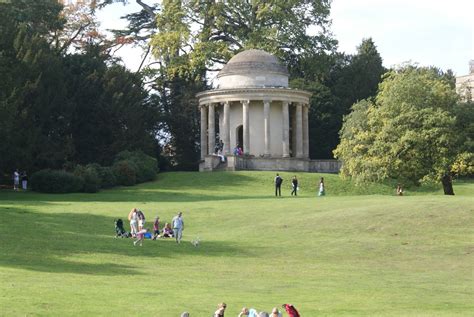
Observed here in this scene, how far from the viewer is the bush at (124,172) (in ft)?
215

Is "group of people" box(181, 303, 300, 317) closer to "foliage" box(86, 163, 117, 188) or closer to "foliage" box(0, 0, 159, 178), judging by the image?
"foliage" box(0, 0, 159, 178)

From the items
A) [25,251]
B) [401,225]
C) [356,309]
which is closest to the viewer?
[356,309]

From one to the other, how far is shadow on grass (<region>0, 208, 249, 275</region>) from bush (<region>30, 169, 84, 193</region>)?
15561mm

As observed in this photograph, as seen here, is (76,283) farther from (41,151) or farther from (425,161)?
(41,151)

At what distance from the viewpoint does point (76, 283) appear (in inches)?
1083

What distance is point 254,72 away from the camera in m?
79.9

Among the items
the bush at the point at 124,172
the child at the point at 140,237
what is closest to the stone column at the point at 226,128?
the bush at the point at 124,172

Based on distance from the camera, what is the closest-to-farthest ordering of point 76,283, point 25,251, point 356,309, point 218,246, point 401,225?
point 356,309
point 76,283
point 25,251
point 218,246
point 401,225

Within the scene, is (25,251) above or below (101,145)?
below

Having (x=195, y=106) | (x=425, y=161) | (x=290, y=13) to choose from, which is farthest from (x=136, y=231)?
(x=290, y=13)

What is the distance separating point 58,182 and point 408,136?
21774 mm

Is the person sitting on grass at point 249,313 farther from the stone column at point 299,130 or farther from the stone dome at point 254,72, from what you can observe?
the stone column at point 299,130

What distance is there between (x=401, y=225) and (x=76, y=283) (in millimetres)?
18790

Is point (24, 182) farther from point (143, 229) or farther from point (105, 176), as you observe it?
point (143, 229)
